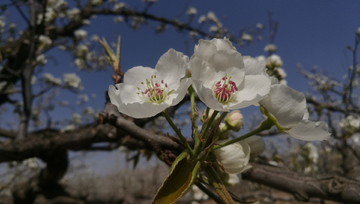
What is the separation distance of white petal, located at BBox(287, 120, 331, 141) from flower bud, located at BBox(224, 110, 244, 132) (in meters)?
0.14

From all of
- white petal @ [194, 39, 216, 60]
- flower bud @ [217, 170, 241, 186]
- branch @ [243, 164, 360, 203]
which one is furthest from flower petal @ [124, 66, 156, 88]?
branch @ [243, 164, 360, 203]

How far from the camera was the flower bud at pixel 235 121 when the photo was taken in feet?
2.17

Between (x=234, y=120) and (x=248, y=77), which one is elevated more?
(x=248, y=77)

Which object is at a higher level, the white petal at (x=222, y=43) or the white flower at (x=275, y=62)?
the white flower at (x=275, y=62)

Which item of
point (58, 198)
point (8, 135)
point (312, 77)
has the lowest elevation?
point (58, 198)

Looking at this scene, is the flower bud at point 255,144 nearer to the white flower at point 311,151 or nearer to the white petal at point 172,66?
the white petal at point 172,66

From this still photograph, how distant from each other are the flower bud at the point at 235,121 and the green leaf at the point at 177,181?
18 cm

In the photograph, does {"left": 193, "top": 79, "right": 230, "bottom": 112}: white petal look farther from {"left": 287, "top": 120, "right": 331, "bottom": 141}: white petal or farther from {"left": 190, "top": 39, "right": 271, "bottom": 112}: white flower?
{"left": 287, "top": 120, "right": 331, "bottom": 141}: white petal

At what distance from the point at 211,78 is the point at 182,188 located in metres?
0.31

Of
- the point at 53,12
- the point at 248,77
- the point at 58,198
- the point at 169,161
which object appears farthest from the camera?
the point at 53,12

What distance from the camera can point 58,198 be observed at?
2365mm

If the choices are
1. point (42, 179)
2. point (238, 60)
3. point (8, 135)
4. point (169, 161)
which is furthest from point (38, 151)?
point (238, 60)

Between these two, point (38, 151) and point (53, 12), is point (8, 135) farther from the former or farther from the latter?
point (53, 12)

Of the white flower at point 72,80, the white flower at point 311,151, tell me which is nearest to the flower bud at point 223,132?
the white flower at point 311,151
